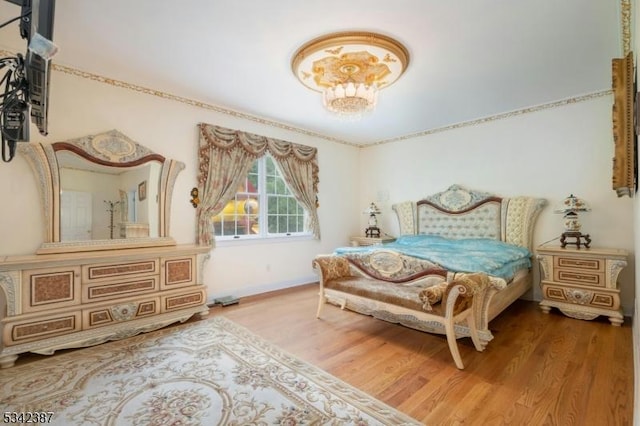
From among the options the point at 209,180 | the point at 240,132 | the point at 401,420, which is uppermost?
the point at 240,132

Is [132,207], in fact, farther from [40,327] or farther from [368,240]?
[368,240]

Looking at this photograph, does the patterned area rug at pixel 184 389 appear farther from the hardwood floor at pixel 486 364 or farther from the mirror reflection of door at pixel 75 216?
the mirror reflection of door at pixel 75 216

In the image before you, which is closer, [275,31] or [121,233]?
[275,31]

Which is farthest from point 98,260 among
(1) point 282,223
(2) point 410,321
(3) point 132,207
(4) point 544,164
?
(4) point 544,164

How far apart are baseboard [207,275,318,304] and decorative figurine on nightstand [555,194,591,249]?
374 cm

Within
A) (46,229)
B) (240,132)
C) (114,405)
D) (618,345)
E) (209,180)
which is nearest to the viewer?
(114,405)

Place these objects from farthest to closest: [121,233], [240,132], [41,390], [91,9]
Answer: [240,132] → [121,233] → [91,9] → [41,390]

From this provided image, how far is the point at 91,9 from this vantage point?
221cm

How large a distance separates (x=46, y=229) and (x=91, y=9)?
212cm

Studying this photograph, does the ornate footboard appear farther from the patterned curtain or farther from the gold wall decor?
the patterned curtain

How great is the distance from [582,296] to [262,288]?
414 centimetres

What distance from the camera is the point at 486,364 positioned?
2.39m

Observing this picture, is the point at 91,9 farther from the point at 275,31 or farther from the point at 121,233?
the point at 121,233

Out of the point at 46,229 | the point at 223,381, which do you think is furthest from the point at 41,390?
the point at 46,229
